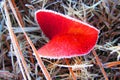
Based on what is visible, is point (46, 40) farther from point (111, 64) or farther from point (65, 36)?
point (111, 64)

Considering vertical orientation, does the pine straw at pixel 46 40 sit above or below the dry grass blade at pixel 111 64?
above

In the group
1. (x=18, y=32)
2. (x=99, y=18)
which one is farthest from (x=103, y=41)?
(x=18, y=32)

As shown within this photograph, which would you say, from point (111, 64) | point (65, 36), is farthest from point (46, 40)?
point (111, 64)

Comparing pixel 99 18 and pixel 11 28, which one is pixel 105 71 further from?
pixel 11 28

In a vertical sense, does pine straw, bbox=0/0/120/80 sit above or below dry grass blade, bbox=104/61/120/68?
above

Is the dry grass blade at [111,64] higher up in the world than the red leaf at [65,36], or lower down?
lower down
